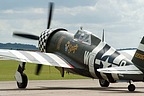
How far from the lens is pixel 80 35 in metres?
22.5

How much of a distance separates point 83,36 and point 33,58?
2625 millimetres

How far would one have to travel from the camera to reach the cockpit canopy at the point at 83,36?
2181 cm

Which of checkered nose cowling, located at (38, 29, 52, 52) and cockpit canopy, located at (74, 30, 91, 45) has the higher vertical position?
cockpit canopy, located at (74, 30, 91, 45)

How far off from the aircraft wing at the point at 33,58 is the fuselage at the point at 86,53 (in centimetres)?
46

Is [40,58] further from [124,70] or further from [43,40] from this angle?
[124,70]

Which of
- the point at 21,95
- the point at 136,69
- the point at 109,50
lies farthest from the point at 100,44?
the point at 21,95

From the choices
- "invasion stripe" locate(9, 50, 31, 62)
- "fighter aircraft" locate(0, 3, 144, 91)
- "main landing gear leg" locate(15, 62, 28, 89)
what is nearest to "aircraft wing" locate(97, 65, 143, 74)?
"fighter aircraft" locate(0, 3, 144, 91)

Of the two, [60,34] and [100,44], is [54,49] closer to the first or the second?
[60,34]

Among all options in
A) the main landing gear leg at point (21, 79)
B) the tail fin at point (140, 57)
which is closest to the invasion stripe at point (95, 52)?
the tail fin at point (140, 57)

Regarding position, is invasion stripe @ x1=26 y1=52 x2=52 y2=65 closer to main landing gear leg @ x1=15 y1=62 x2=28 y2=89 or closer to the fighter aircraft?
the fighter aircraft

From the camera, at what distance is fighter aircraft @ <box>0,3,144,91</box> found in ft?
60.1

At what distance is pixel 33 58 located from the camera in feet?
71.3

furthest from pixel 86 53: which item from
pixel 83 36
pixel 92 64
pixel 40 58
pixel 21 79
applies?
pixel 21 79

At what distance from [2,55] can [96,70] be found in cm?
437
